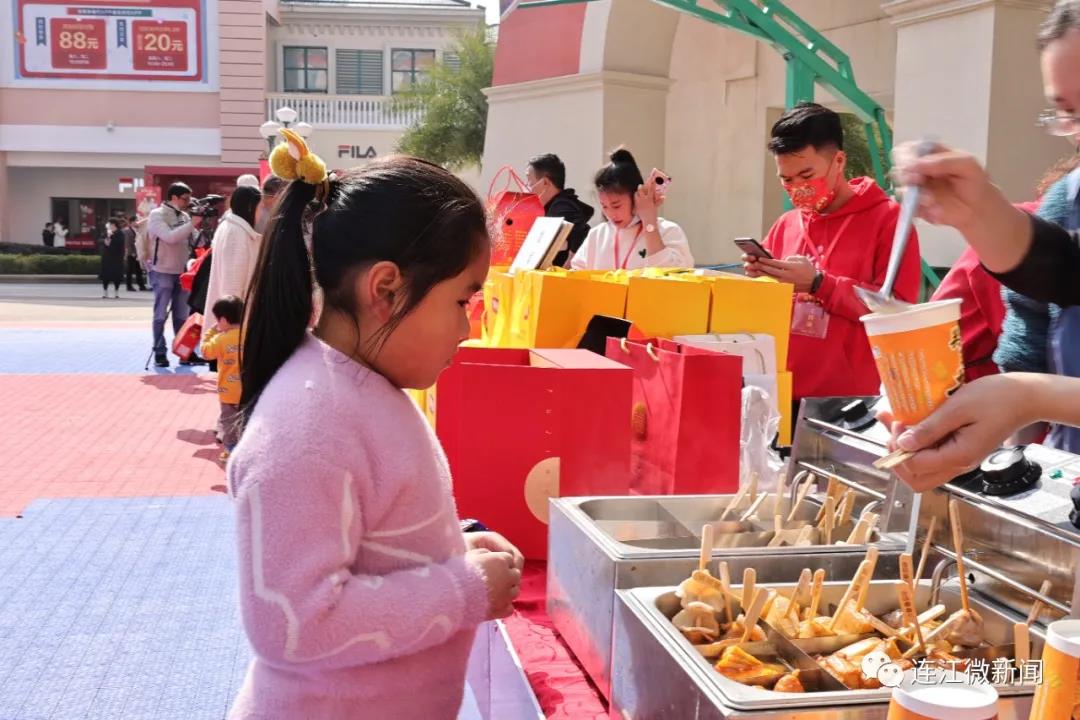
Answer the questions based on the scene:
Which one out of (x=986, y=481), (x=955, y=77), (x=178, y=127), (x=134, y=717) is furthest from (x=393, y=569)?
(x=178, y=127)

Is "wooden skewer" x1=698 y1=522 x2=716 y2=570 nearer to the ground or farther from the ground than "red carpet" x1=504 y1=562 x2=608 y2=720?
farther from the ground

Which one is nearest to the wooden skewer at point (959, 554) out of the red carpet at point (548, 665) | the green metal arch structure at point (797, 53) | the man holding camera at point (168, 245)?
the red carpet at point (548, 665)

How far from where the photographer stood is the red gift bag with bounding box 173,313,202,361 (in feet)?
23.7

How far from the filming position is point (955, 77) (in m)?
6.34

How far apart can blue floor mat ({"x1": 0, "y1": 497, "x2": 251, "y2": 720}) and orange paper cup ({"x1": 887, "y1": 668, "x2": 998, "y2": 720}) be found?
2236mm

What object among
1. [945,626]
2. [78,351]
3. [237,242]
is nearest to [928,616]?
[945,626]

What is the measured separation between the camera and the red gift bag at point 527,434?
209 cm

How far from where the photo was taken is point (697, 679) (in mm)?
1156

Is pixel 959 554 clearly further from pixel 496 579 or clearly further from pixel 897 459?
pixel 496 579

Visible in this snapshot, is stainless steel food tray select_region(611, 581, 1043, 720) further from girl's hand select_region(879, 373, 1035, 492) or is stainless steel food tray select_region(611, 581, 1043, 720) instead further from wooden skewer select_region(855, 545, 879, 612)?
girl's hand select_region(879, 373, 1035, 492)

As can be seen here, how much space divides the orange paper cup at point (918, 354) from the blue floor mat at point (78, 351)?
8773 millimetres

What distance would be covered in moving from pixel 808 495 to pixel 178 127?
2874 cm

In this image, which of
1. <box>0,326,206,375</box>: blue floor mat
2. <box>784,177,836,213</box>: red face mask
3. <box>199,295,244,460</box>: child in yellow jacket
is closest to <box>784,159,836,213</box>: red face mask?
<box>784,177,836,213</box>: red face mask

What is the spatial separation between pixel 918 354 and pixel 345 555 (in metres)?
0.68
